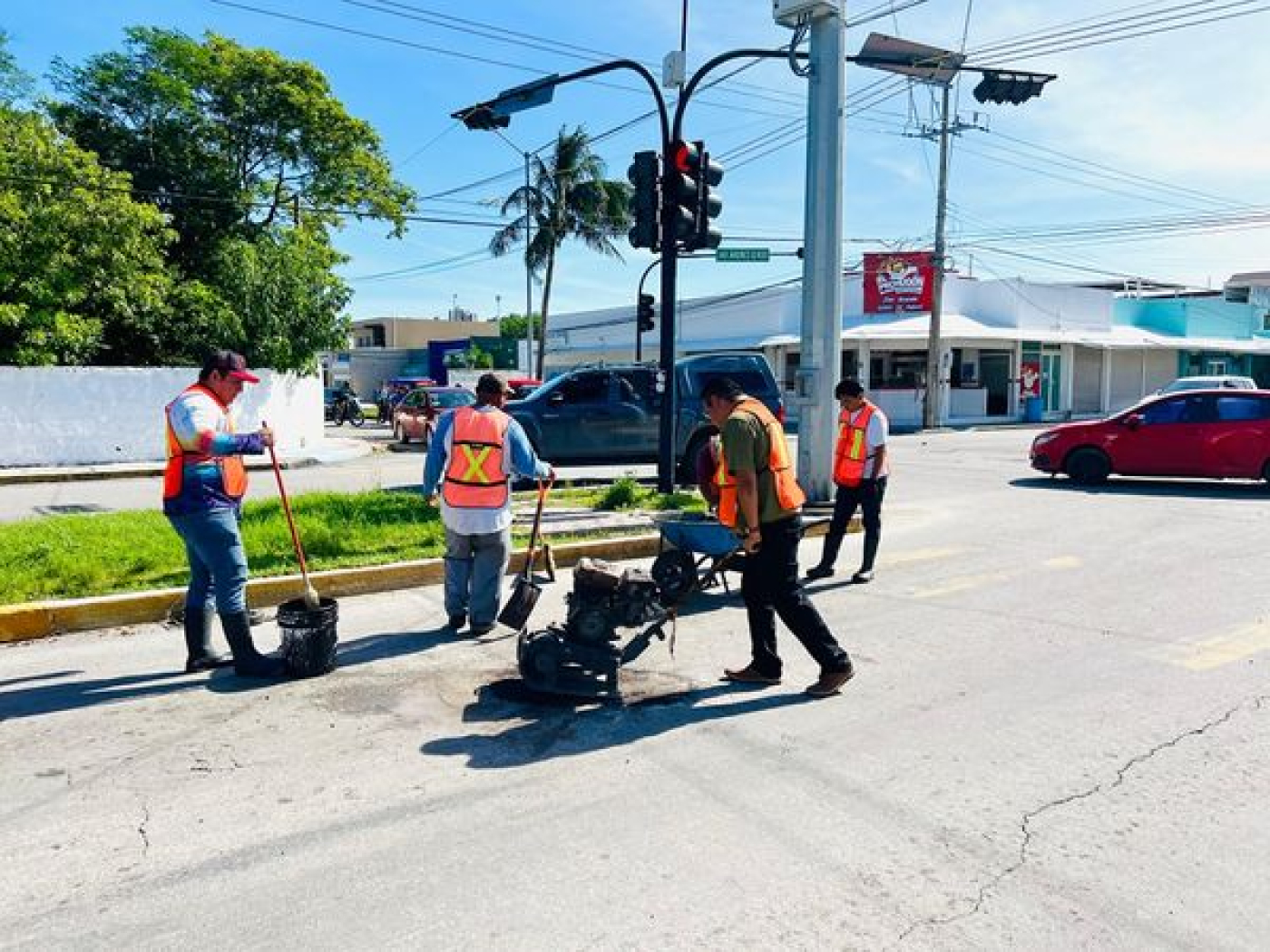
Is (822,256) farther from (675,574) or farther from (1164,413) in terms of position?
(1164,413)

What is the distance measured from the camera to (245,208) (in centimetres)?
2578

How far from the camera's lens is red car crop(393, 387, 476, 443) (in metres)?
25.2

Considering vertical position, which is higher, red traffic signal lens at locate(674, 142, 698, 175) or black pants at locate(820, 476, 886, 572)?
red traffic signal lens at locate(674, 142, 698, 175)

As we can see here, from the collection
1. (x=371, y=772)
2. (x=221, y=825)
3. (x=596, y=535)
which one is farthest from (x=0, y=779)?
(x=596, y=535)

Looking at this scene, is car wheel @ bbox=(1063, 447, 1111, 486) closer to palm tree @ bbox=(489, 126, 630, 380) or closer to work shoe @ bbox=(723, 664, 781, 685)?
work shoe @ bbox=(723, 664, 781, 685)

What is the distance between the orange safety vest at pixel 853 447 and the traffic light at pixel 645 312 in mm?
5521

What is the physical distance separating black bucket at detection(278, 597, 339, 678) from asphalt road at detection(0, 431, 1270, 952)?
6.8 inches

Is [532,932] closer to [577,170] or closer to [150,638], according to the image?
[150,638]

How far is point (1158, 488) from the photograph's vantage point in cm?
1478

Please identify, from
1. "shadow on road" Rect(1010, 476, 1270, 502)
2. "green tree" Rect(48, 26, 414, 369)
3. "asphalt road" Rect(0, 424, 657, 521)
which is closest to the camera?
"asphalt road" Rect(0, 424, 657, 521)

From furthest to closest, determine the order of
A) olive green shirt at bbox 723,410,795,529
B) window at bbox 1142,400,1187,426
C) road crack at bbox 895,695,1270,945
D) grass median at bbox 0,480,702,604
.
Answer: window at bbox 1142,400,1187,426 < grass median at bbox 0,480,702,604 < olive green shirt at bbox 723,410,795,529 < road crack at bbox 895,695,1270,945

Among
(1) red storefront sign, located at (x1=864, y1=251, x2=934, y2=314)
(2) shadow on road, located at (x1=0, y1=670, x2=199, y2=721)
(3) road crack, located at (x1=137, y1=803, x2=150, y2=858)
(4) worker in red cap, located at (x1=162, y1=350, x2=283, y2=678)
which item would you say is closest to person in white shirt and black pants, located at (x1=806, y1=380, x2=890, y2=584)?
(4) worker in red cap, located at (x1=162, y1=350, x2=283, y2=678)

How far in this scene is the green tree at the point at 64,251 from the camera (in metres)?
19.4

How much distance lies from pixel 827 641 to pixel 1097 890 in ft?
6.78
